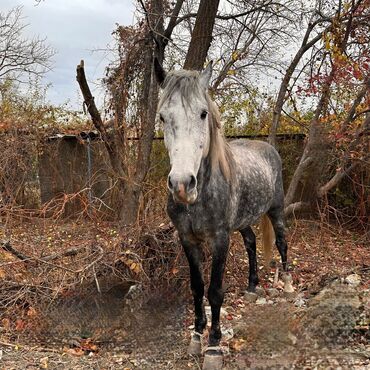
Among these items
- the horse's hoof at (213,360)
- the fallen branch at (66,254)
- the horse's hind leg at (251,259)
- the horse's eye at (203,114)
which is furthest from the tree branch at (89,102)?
the horse's hoof at (213,360)

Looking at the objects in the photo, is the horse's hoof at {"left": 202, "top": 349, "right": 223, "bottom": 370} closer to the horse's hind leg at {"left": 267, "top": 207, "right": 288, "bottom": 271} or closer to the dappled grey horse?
the dappled grey horse

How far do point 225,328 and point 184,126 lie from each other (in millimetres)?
1986

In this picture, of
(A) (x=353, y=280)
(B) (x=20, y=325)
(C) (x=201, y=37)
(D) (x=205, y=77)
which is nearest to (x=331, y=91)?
(C) (x=201, y=37)

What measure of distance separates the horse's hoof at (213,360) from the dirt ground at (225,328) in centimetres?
11

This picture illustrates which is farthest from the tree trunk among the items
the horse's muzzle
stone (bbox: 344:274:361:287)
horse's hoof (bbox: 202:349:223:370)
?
horse's hoof (bbox: 202:349:223:370)

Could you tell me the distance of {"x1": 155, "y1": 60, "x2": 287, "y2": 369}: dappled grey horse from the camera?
2510mm

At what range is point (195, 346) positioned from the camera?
325 centimetres

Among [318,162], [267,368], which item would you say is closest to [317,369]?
[267,368]

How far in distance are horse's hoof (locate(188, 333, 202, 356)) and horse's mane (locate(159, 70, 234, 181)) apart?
48.7 inches

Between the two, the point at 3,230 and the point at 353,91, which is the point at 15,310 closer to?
the point at 3,230

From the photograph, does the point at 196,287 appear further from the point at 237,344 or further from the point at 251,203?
the point at 251,203

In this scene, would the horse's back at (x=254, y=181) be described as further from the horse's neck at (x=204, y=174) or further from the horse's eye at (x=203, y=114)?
the horse's eye at (x=203, y=114)

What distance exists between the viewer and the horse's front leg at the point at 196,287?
3205 millimetres

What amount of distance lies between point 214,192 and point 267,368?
50.7 inches
